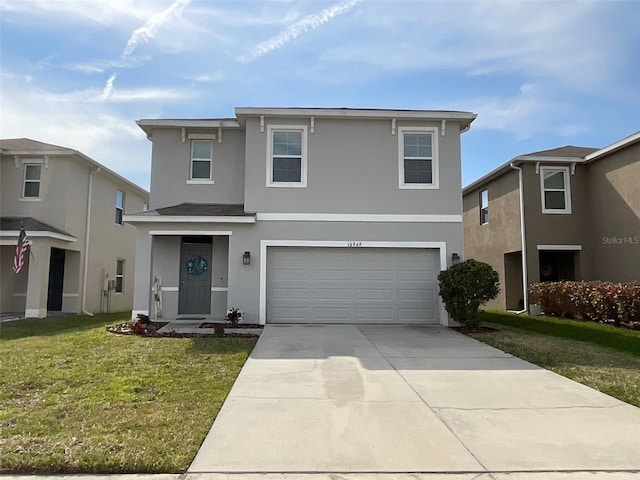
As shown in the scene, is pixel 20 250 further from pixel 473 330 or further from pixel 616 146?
pixel 616 146

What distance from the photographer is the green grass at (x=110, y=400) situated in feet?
11.9

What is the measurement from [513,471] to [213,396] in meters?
3.26

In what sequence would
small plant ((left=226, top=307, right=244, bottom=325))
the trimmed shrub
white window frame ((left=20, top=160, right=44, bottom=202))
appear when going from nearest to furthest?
small plant ((left=226, top=307, right=244, bottom=325)) → the trimmed shrub → white window frame ((left=20, top=160, right=44, bottom=202))

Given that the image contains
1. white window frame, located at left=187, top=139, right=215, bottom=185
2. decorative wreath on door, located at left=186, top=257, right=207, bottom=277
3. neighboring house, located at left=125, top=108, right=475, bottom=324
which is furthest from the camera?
white window frame, located at left=187, top=139, right=215, bottom=185

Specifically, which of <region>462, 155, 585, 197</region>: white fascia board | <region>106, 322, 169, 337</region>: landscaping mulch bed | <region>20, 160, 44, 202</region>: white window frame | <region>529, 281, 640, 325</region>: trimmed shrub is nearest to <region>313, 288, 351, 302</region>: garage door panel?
<region>106, 322, 169, 337</region>: landscaping mulch bed

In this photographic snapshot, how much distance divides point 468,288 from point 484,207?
940cm

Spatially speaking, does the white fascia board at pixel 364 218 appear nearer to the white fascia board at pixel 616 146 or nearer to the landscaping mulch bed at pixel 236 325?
the landscaping mulch bed at pixel 236 325

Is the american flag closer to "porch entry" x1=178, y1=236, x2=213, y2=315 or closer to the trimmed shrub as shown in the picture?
"porch entry" x1=178, y1=236, x2=213, y2=315

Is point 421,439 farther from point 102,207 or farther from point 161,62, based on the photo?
point 102,207

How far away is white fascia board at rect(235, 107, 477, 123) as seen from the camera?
11984mm

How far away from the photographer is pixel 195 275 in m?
12.7

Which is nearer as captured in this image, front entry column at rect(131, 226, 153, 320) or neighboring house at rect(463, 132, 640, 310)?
front entry column at rect(131, 226, 153, 320)

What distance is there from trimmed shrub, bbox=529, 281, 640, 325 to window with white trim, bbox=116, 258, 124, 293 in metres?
15.6

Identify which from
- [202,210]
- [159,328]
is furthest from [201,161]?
[159,328]
